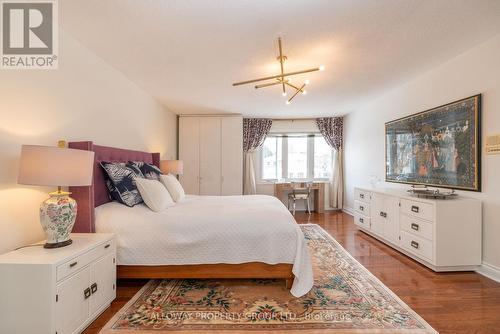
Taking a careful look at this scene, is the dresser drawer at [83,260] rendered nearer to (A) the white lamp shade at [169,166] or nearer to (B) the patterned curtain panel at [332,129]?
(A) the white lamp shade at [169,166]

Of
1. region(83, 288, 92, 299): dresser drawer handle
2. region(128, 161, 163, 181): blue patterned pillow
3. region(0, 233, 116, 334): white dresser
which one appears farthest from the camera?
region(128, 161, 163, 181): blue patterned pillow

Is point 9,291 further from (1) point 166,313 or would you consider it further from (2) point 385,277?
(2) point 385,277

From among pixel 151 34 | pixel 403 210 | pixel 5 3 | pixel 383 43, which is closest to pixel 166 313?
pixel 151 34

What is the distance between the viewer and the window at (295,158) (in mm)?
5730

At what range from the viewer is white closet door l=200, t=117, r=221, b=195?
504cm

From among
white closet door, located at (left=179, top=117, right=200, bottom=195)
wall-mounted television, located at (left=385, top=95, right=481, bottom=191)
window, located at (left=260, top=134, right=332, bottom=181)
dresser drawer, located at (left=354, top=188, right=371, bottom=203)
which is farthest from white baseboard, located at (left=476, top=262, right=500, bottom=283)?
white closet door, located at (left=179, top=117, right=200, bottom=195)

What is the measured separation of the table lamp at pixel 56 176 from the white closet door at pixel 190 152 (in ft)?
11.1

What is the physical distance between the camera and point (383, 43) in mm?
2213

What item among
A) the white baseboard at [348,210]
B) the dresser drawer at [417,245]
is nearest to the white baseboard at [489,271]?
the dresser drawer at [417,245]

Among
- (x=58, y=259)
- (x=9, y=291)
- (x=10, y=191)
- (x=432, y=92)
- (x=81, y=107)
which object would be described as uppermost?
(x=432, y=92)

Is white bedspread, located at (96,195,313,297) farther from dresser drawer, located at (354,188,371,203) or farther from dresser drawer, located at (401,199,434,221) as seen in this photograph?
dresser drawer, located at (354,188,371,203)

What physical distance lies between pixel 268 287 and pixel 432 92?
10.4 feet

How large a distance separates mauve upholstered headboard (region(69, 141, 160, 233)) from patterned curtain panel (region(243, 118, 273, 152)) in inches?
114

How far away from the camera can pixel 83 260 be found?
4.92 ft
